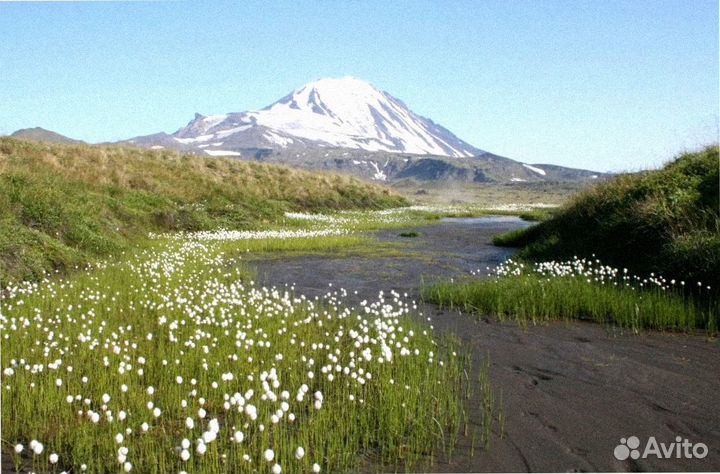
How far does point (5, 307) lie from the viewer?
403 inches

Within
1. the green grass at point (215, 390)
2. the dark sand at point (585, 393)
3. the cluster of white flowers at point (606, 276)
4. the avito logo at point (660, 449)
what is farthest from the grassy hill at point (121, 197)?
the avito logo at point (660, 449)

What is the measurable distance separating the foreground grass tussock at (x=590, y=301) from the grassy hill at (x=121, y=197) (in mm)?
10359

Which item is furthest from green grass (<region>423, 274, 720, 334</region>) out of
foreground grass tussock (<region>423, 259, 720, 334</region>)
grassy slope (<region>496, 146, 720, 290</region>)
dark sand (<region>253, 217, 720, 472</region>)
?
grassy slope (<region>496, 146, 720, 290</region>)

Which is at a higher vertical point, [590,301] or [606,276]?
[606,276]

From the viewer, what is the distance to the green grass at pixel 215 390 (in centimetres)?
544

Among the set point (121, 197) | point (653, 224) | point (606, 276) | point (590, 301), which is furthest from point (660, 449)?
point (121, 197)

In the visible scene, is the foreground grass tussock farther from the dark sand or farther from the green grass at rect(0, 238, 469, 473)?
the green grass at rect(0, 238, 469, 473)

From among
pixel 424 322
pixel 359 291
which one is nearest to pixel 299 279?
pixel 359 291

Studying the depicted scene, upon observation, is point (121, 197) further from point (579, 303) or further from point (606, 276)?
point (579, 303)

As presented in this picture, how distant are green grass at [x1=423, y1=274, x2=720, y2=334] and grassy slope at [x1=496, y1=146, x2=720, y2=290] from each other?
49.1 inches

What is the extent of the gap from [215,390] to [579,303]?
793 centimetres

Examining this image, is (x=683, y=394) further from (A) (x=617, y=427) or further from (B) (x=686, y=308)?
(B) (x=686, y=308)

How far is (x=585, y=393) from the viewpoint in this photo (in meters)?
7.21

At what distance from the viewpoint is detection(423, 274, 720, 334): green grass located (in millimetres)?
10469
